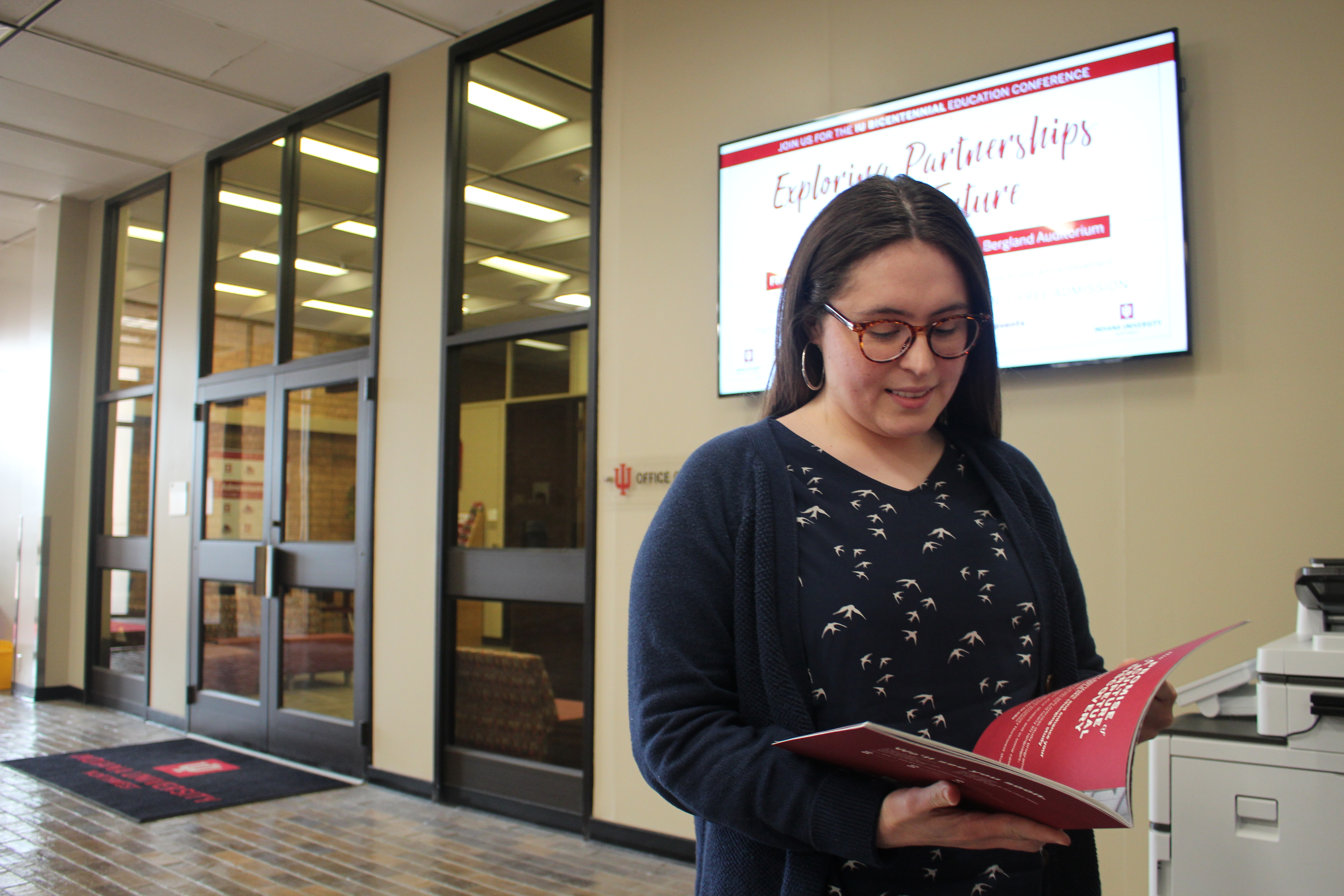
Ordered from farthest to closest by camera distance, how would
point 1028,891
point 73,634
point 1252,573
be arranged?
1. point 73,634
2. point 1252,573
3. point 1028,891

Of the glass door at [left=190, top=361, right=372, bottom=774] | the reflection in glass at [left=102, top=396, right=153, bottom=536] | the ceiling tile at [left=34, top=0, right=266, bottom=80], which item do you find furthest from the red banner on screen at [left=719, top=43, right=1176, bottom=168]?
the reflection in glass at [left=102, top=396, right=153, bottom=536]

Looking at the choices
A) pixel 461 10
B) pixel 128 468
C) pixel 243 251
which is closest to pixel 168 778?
pixel 128 468

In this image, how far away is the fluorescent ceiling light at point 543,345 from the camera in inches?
173

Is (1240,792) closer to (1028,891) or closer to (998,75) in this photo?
(1028,891)

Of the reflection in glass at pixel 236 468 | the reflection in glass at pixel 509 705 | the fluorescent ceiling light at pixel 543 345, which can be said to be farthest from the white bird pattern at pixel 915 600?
the reflection in glass at pixel 236 468

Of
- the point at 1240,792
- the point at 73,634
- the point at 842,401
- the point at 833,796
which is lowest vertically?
the point at 73,634

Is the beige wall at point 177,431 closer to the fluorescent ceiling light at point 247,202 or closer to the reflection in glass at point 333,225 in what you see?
the fluorescent ceiling light at point 247,202

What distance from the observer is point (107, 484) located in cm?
679

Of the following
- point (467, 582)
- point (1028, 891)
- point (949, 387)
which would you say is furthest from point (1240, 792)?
point (467, 582)

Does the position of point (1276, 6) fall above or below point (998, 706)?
above

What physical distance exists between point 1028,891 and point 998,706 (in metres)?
0.19

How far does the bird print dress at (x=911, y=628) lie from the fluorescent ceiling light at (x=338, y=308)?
4.15 meters

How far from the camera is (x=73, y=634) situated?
6789mm

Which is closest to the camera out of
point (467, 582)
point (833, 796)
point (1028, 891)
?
point (833, 796)
